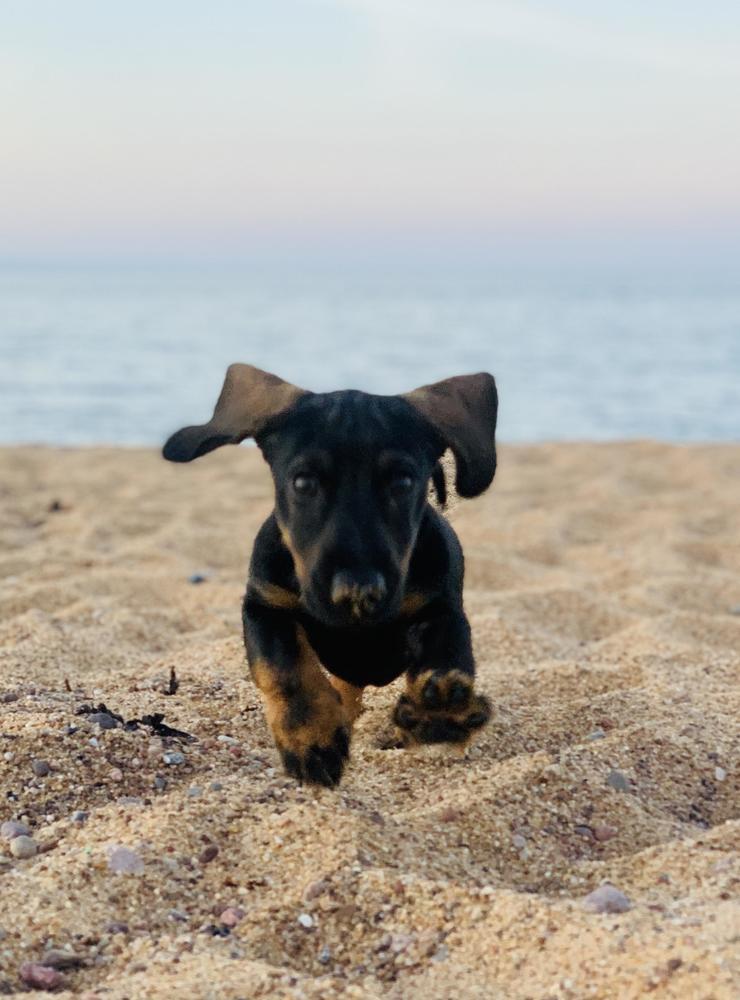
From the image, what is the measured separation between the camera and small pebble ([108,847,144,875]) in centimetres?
264

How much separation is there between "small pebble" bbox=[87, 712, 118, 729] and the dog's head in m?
0.77

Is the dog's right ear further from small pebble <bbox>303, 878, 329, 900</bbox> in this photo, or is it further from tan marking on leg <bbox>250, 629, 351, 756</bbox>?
small pebble <bbox>303, 878, 329, 900</bbox>

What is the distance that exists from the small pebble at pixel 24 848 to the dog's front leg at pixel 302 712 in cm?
61

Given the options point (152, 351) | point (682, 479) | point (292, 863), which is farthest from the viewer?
point (152, 351)

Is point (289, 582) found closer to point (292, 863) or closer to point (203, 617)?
point (292, 863)

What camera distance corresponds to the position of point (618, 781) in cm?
327

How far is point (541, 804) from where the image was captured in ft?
10.1

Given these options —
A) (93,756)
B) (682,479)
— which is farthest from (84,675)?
(682,479)

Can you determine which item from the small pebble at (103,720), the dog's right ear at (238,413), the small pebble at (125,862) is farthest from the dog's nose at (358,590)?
the small pebble at (103,720)

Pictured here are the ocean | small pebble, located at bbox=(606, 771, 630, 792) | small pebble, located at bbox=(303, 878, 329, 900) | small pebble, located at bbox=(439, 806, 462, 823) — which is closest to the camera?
small pebble, located at bbox=(303, 878, 329, 900)

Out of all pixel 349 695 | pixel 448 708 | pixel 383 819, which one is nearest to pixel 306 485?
pixel 448 708

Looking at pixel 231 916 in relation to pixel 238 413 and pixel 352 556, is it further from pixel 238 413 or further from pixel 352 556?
pixel 238 413

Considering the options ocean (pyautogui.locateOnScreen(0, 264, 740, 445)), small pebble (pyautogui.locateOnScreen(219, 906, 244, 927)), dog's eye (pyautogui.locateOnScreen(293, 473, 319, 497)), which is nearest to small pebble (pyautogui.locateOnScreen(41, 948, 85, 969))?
small pebble (pyautogui.locateOnScreen(219, 906, 244, 927))

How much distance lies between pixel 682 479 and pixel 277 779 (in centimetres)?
715
